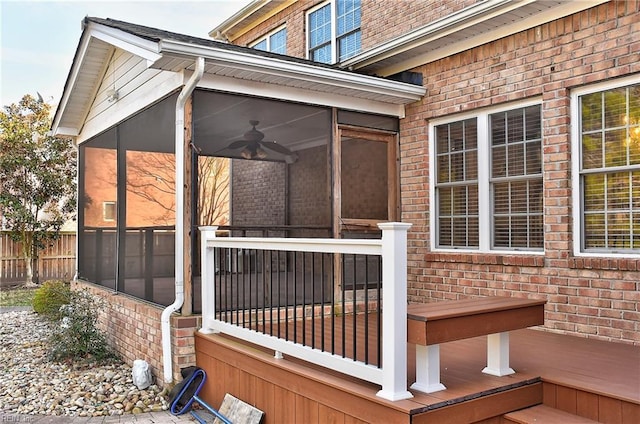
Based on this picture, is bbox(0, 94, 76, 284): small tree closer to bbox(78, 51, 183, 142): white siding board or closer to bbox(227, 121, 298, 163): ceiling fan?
bbox(78, 51, 183, 142): white siding board

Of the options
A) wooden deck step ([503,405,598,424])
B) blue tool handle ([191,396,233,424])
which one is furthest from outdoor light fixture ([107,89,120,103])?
wooden deck step ([503,405,598,424])

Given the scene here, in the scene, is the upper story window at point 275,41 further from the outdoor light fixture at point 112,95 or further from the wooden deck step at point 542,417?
the wooden deck step at point 542,417

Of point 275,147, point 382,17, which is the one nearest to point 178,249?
point 275,147

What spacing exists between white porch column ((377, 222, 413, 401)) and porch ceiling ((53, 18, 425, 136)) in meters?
2.64

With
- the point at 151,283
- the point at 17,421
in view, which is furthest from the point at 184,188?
the point at 17,421

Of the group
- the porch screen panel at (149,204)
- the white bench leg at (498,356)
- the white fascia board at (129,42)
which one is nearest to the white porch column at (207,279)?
the porch screen panel at (149,204)

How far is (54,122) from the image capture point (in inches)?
336

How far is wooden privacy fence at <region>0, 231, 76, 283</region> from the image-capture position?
44.4 feet

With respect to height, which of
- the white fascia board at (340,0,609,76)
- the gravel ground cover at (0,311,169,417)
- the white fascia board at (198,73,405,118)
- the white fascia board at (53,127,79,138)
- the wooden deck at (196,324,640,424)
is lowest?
the gravel ground cover at (0,311,169,417)

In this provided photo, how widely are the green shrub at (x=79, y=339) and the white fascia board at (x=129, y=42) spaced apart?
308cm

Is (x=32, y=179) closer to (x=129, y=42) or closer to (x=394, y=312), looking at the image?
(x=129, y=42)

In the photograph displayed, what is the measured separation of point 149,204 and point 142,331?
137 centimetres

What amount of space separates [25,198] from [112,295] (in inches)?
318

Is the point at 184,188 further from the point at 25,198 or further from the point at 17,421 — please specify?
the point at 25,198
